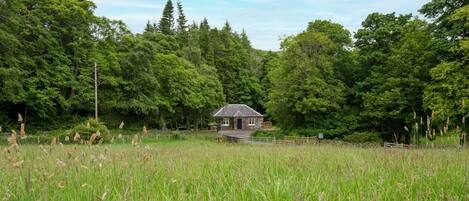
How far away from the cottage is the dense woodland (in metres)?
15.3

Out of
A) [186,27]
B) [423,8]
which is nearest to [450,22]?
[423,8]

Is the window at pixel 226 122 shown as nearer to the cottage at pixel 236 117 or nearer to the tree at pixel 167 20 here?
the cottage at pixel 236 117

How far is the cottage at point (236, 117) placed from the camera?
221 ft

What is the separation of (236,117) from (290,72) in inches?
1099

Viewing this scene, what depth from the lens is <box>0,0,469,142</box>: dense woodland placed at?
28453mm

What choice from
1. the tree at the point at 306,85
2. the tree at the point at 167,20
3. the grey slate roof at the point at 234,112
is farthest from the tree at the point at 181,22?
the tree at the point at 306,85

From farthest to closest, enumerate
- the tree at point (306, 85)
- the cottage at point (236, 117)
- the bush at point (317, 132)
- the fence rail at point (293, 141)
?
1. the cottage at point (236, 117)
2. the tree at point (306, 85)
3. the bush at point (317, 132)
4. the fence rail at point (293, 141)

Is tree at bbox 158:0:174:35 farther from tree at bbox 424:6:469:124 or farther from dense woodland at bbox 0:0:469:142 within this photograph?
tree at bbox 424:6:469:124

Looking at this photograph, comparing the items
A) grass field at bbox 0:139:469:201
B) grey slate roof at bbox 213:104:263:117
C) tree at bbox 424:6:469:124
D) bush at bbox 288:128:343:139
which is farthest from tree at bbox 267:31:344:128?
grass field at bbox 0:139:469:201

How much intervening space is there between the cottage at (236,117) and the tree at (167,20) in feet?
70.1

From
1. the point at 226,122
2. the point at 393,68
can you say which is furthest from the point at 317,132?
the point at 226,122

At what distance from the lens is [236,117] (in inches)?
2665

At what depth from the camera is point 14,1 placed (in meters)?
32.3

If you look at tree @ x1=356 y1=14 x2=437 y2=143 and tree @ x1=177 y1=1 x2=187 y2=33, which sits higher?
tree @ x1=177 y1=1 x2=187 y2=33
